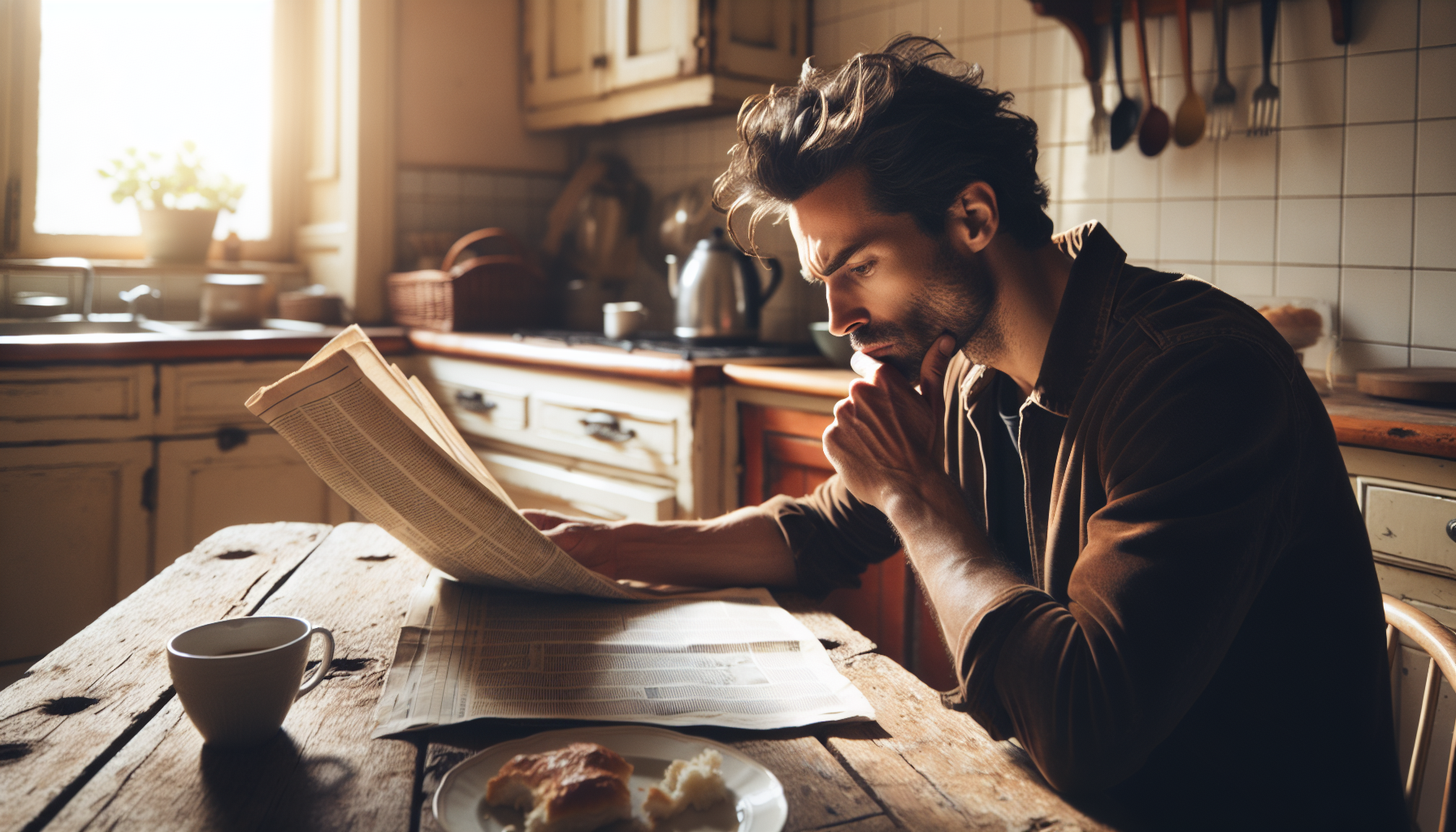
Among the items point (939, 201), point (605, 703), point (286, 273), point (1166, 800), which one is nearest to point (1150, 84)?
point (939, 201)

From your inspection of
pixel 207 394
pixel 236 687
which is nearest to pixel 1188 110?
pixel 236 687

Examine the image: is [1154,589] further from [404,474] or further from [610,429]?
[610,429]

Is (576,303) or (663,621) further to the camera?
(576,303)

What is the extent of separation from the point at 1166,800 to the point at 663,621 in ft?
1.39

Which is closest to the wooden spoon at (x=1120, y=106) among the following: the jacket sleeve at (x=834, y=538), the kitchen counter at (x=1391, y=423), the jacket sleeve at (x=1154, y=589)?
the kitchen counter at (x=1391, y=423)

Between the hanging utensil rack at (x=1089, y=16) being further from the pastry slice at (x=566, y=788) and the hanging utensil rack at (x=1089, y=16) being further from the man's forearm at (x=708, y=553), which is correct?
the pastry slice at (x=566, y=788)

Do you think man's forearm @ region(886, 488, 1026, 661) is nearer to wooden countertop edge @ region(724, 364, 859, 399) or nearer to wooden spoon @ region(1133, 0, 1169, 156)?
wooden countertop edge @ region(724, 364, 859, 399)

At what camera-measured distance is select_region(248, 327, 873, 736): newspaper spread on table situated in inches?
28.3

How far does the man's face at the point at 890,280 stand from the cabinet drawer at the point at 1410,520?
24.3 inches

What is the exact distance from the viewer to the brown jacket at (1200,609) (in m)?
0.68

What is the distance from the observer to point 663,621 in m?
0.90

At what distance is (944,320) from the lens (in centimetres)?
102

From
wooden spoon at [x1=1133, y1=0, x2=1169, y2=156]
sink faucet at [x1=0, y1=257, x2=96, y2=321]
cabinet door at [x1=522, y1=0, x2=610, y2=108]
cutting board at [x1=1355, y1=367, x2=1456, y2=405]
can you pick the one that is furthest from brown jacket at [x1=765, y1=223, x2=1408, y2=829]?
sink faucet at [x1=0, y1=257, x2=96, y2=321]

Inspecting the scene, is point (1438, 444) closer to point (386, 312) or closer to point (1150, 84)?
point (1150, 84)
